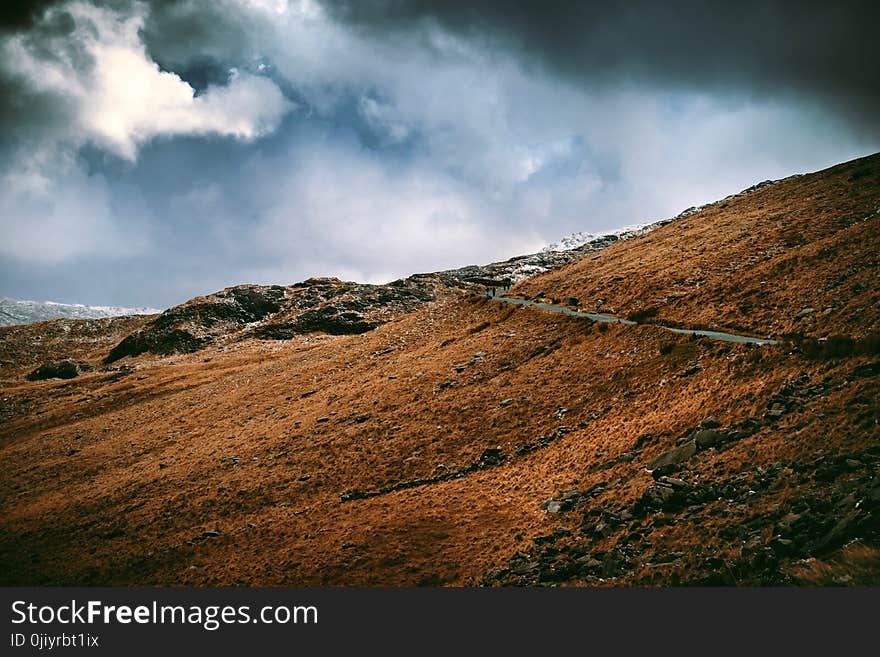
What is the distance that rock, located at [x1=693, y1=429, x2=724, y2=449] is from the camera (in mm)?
19578

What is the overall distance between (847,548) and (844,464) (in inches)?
159

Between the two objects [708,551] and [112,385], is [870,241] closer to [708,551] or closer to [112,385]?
[708,551]

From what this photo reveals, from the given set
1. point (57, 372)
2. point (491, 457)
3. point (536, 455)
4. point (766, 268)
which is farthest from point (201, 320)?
point (766, 268)

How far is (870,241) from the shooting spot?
3406cm

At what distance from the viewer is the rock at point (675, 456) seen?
64.3 ft

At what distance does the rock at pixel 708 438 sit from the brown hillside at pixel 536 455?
8cm

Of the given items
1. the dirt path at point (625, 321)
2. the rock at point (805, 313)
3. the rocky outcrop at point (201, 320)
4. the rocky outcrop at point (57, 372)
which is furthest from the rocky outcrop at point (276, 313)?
the rock at point (805, 313)

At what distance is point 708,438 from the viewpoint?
65.0ft

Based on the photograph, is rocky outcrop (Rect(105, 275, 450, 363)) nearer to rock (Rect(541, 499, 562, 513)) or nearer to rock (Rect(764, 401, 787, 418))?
rock (Rect(541, 499, 562, 513))

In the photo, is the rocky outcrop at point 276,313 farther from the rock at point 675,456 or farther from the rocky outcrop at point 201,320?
the rock at point 675,456

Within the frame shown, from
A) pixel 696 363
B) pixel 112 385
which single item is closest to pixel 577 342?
pixel 696 363

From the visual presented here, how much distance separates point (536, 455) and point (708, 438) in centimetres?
964

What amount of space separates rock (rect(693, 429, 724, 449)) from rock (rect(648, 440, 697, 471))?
0.82ft

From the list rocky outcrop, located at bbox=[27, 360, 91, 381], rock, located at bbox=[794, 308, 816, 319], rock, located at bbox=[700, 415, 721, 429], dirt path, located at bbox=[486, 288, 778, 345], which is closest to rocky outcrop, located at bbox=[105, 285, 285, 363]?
rocky outcrop, located at bbox=[27, 360, 91, 381]
